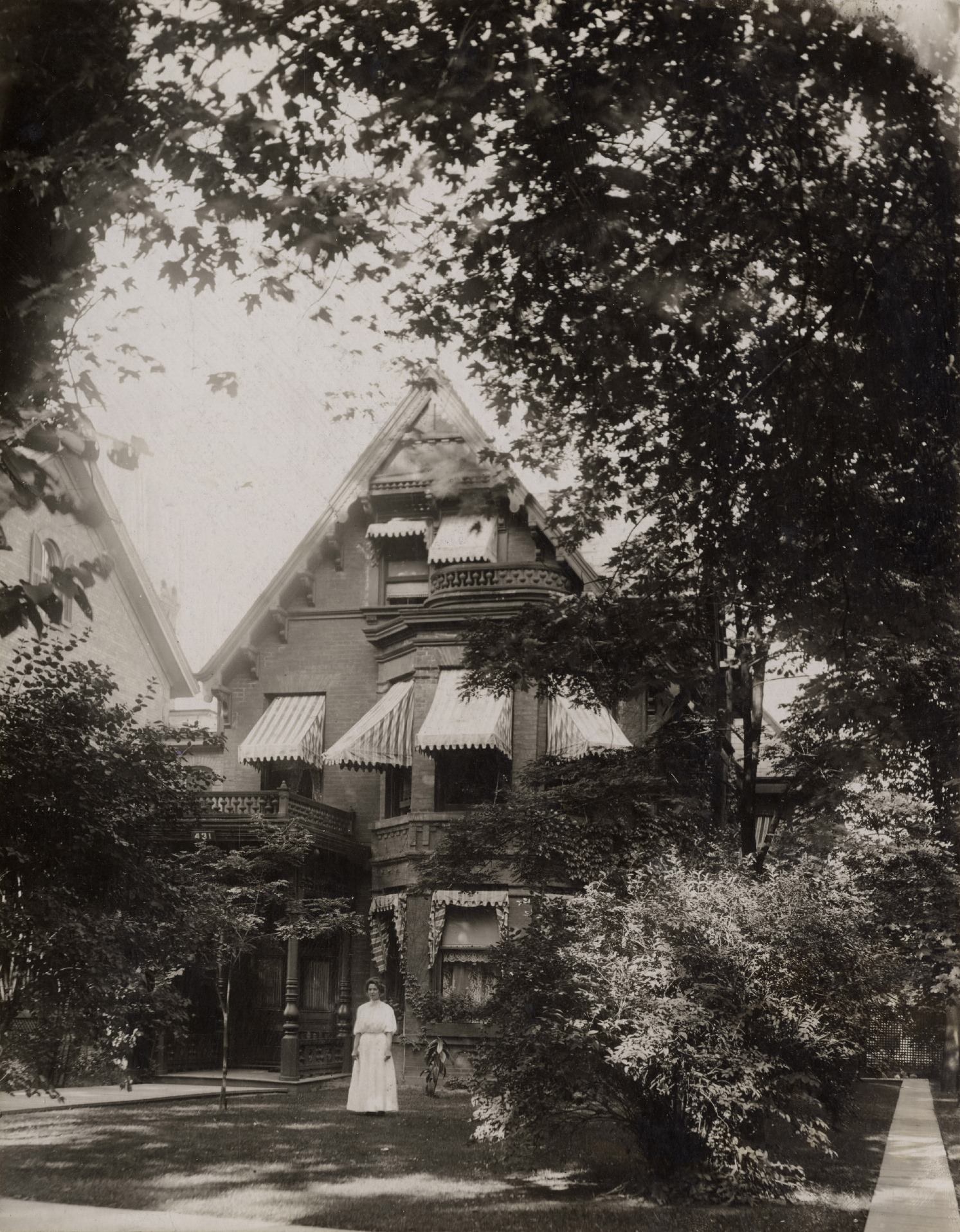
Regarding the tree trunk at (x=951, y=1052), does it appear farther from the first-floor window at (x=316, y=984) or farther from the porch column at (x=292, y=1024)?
the porch column at (x=292, y=1024)

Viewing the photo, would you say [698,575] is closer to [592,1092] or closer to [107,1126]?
[592,1092]

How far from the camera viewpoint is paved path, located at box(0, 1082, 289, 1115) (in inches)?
173

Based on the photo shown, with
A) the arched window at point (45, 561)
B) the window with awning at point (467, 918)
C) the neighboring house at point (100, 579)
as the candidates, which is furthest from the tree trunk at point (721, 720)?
the arched window at point (45, 561)

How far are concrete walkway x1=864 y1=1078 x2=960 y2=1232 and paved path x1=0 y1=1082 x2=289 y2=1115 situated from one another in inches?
105

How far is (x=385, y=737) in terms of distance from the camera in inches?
210

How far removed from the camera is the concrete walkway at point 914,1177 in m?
4.48

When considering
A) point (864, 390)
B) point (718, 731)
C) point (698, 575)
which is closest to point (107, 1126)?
point (718, 731)

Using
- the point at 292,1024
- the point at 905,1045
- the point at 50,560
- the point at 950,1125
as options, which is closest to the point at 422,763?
the point at 292,1024

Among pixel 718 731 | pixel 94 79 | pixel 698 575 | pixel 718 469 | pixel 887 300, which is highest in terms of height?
pixel 94 79

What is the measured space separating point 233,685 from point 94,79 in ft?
8.99

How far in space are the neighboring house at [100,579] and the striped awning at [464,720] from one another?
121 centimetres

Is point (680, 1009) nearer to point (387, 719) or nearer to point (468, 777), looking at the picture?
point (468, 777)

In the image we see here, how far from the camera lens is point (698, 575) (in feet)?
19.1

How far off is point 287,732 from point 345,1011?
1.32 meters
